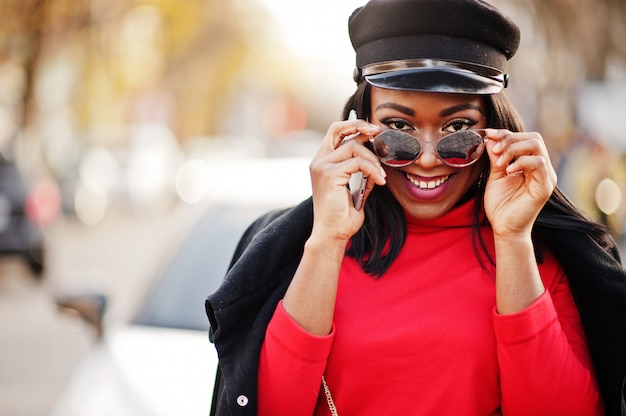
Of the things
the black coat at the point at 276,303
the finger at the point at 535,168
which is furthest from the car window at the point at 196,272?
the finger at the point at 535,168

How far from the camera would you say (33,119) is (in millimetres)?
19984

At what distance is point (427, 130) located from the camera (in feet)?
7.61

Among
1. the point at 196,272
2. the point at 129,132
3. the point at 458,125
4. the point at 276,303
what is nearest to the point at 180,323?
the point at 196,272

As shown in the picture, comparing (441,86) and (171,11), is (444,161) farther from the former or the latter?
(171,11)

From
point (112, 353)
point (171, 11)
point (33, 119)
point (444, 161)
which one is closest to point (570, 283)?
point (444, 161)

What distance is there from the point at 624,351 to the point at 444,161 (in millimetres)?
620

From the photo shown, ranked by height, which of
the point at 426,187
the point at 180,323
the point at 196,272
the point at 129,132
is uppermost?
the point at 426,187

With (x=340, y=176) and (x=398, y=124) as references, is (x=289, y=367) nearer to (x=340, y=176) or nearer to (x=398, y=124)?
(x=340, y=176)

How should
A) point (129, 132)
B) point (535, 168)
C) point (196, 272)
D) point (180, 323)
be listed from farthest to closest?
point (129, 132), point (196, 272), point (180, 323), point (535, 168)

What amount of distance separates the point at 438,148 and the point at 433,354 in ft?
1.60

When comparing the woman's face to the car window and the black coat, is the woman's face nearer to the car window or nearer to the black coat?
the black coat

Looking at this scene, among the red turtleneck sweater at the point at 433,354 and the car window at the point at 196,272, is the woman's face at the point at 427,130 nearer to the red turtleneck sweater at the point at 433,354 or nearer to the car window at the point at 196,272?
the red turtleneck sweater at the point at 433,354

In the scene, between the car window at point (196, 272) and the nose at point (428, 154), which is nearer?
the nose at point (428, 154)

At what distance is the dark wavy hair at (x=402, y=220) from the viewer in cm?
237
